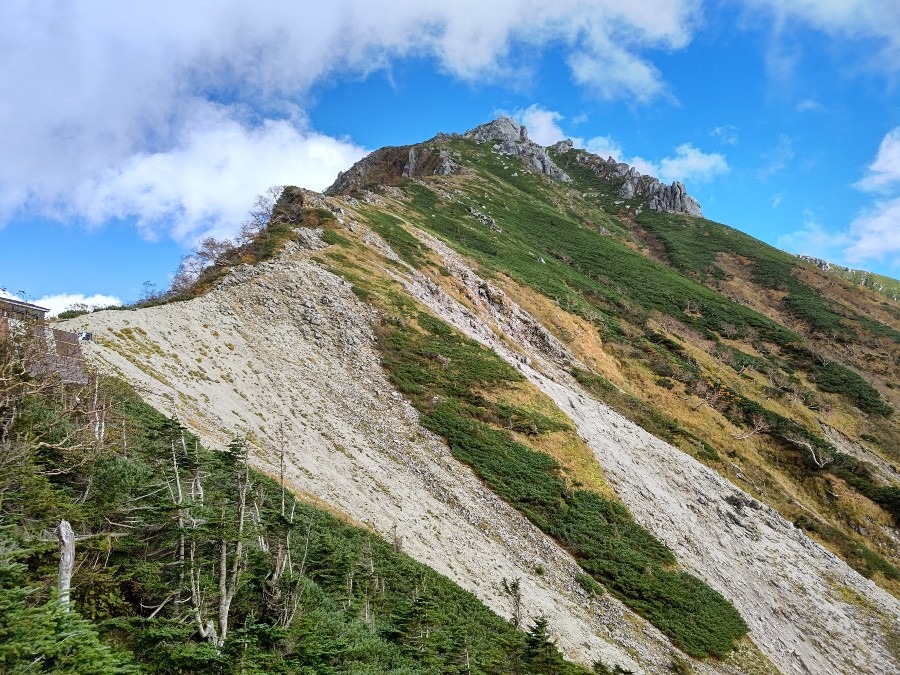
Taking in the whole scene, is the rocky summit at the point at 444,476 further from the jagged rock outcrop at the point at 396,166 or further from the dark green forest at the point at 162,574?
the jagged rock outcrop at the point at 396,166

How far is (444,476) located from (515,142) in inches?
6251

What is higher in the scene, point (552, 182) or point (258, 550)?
point (552, 182)

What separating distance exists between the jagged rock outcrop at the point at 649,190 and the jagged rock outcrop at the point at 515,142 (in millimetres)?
18270

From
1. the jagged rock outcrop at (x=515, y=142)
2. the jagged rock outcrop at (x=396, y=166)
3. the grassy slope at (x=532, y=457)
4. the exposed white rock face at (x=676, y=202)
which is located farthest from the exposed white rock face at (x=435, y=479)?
the jagged rock outcrop at (x=515, y=142)

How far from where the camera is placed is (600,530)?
97.0 ft

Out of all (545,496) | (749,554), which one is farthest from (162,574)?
(749,554)

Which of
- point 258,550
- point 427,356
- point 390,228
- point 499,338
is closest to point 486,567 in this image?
point 258,550

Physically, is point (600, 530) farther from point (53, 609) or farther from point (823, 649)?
point (53, 609)

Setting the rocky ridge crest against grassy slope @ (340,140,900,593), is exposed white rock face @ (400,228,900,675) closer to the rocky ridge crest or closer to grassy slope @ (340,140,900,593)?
grassy slope @ (340,140,900,593)

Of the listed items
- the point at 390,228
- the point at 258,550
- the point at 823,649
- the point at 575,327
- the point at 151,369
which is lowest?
the point at 823,649

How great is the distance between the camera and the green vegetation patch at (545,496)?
25.9m

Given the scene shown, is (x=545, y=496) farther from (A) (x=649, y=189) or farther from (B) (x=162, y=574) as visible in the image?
(A) (x=649, y=189)

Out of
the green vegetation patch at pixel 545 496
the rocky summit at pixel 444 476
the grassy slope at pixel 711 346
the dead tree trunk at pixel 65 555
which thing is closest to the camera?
the dead tree trunk at pixel 65 555

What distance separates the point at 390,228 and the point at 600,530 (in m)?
44.6
